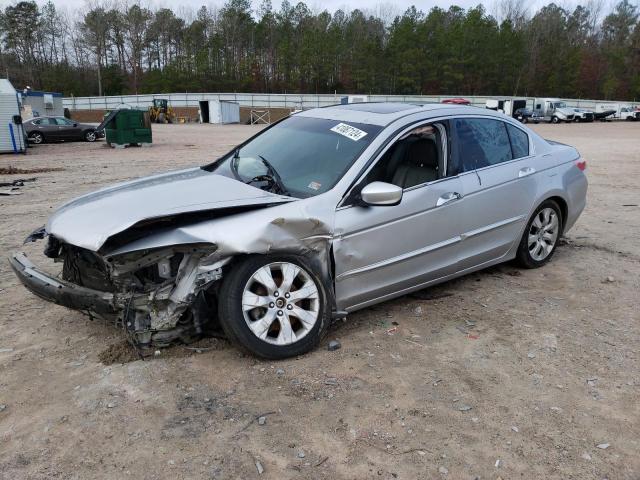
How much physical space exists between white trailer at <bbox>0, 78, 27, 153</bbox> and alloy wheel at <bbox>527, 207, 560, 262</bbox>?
18.2 metres

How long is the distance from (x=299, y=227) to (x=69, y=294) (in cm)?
147

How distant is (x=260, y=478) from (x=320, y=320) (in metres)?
1.20

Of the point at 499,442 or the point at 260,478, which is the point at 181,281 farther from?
the point at 499,442

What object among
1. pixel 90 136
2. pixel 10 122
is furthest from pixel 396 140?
pixel 90 136

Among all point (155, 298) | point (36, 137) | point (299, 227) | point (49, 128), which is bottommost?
point (36, 137)

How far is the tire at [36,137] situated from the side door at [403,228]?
914 inches

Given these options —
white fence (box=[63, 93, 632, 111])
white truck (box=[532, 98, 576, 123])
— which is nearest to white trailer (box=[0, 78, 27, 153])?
white fence (box=[63, 93, 632, 111])

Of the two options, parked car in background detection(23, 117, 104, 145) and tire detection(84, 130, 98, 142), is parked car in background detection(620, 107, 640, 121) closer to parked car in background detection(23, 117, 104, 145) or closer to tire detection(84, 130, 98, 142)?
parked car in background detection(23, 117, 104, 145)

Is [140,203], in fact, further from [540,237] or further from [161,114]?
[161,114]

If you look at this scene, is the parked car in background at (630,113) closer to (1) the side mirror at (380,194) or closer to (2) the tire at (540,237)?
(2) the tire at (540,237)

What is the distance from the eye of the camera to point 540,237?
4992mm

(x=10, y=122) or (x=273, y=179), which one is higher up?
(x=273, y=179)

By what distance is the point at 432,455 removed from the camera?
97.7 inches

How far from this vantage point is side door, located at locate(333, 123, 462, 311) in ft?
11.5
